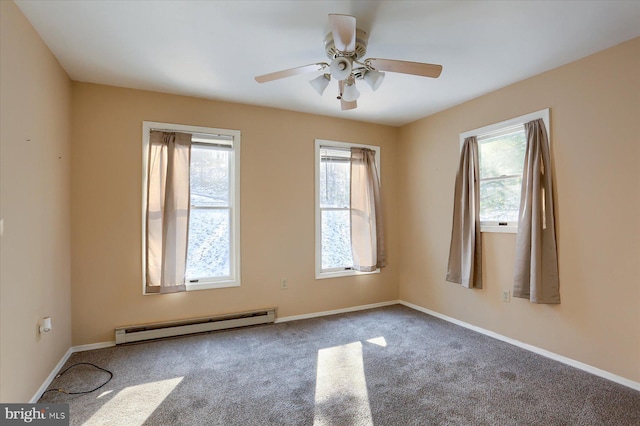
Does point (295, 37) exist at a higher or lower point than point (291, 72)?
higher

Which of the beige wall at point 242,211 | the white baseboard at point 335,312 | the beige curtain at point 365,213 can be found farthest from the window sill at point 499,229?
A: the white baseboard at point 335,312

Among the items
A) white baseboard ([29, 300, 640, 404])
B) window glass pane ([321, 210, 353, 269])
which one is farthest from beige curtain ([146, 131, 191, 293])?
window glass pane ([321, 210, 353, 269])

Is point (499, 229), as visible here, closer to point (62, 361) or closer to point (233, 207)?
point (233, 207)

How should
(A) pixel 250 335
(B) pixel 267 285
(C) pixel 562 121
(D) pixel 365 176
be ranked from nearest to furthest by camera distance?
(C) pixel 562 121 < (A) pixel 250 335 < (B) pixel 267 285 < (D) pixel 365 176

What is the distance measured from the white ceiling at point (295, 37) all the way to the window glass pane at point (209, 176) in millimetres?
735

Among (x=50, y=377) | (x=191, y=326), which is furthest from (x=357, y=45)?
(x=50, y=377)

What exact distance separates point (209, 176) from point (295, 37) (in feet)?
6.29

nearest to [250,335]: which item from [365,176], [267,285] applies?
[267,285]

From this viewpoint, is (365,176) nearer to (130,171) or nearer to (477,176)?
(477,176)

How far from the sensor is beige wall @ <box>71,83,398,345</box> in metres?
3.07

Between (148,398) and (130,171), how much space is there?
219 cm

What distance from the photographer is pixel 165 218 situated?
3.26 metres

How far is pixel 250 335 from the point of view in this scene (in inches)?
133

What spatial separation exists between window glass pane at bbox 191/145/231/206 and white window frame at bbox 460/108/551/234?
114 inches
